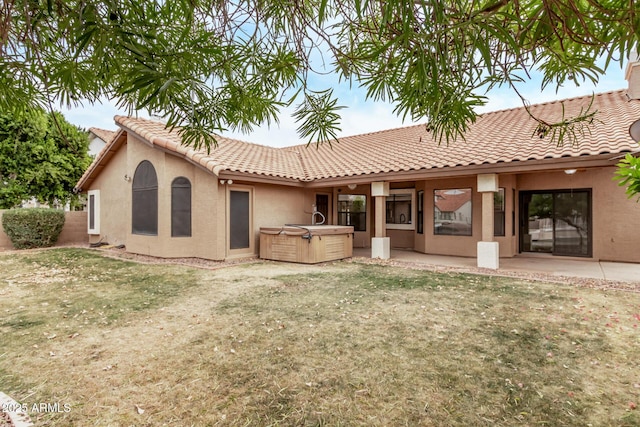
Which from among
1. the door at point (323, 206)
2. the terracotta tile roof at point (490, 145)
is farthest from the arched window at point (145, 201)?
the door at point (323, 206)

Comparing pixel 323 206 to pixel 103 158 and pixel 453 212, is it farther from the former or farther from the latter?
pixel 103 158

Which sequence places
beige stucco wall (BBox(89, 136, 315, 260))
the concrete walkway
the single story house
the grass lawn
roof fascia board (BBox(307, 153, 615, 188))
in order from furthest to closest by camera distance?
beige stucco wall (BBox(89, 136, 315, 260)) → the single story house → the concrete walkway → roof fascia board (BBox(307, 153, 615, 188)) → the grass lawn

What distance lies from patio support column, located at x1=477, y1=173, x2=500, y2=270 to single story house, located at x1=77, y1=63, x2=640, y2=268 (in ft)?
0.08

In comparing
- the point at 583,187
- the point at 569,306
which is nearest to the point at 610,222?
the point at 583,187

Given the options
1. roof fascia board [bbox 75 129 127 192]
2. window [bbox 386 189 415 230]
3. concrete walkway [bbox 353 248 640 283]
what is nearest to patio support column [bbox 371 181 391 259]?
concrete walkway [bbox 353 248 640 283]

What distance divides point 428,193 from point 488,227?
3091 mm

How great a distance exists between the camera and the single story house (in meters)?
9.22

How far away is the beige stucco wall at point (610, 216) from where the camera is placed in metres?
9.28

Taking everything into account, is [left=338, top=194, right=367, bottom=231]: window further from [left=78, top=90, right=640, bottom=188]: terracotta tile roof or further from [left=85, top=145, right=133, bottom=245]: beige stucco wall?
[left=85, top=145, right=133, bottom=245]: beige stucco wall

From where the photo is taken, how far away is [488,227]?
8.78 m

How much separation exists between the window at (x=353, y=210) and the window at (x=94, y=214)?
1061 centimetres

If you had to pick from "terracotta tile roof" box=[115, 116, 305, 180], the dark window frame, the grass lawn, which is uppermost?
"terracotta tile roof" box=[115, 116, 305, 180]

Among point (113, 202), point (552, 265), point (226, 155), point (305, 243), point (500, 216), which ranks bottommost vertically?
point (552, 265)

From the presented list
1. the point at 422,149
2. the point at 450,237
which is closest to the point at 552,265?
the point at 450,237
